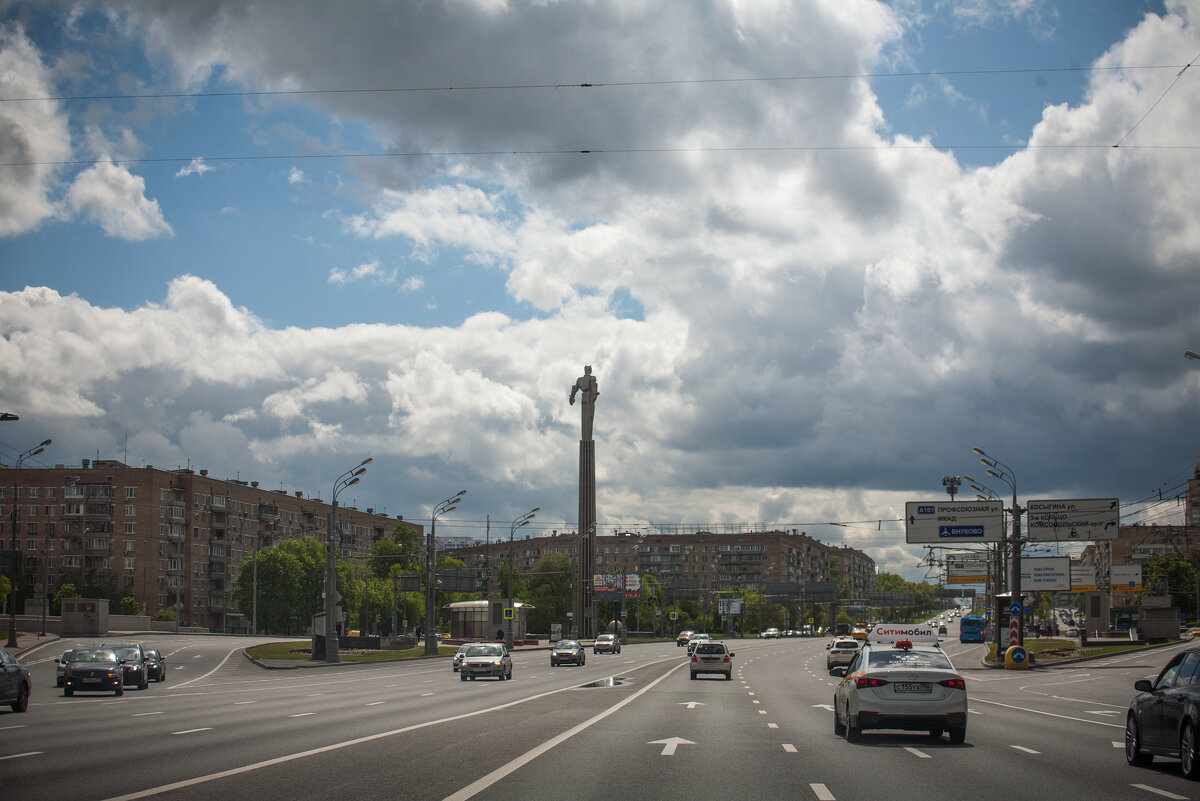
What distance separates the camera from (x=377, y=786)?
11.4 meters

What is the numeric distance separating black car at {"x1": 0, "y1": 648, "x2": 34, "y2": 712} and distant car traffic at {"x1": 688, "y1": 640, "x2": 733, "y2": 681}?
25939mm

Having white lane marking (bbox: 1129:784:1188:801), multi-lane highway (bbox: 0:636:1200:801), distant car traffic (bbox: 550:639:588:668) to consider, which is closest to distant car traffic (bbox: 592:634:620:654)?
distant car traffic (bbox: 550:639:588:668)

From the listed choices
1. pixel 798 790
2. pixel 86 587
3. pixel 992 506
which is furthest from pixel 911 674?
pixel 86 587

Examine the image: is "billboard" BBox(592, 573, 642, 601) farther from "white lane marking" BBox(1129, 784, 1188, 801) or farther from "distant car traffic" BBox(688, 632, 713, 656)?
"white lane marking" BBox(1129, 784, 1188, 801)

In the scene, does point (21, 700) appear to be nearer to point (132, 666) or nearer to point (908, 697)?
point (132, 666)

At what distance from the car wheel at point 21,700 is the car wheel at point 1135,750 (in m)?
20.4

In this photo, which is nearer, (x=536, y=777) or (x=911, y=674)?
(x=536, y=777)

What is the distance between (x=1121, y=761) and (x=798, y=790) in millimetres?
5729

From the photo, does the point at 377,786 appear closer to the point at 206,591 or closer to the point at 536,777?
the point at 536,777

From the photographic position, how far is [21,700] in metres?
22.6

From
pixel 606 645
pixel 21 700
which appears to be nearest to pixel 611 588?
pixel 606 645

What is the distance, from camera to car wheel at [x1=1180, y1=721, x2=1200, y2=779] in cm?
1212

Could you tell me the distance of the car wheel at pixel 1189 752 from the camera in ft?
39.8

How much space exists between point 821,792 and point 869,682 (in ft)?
18.7
